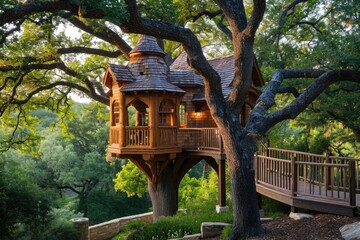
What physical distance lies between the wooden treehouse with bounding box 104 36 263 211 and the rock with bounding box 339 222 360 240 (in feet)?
19.8

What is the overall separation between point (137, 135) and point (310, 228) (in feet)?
24.0

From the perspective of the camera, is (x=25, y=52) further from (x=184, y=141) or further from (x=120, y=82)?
(x=184, y=141)

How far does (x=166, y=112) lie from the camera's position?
48.0ft

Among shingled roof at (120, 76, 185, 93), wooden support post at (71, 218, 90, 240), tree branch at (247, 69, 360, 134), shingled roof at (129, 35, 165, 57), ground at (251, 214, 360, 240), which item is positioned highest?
shingled roof at (129, 35, 165, 57)

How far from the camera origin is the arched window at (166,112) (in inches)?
579

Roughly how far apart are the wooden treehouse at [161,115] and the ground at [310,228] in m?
4.45

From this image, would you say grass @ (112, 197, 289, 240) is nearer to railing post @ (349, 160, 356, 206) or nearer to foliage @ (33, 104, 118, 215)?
railing post @ (349, 160, 356, 206)

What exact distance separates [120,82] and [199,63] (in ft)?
20.9

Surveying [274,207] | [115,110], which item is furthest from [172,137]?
[274,207]

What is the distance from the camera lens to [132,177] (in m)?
23.4

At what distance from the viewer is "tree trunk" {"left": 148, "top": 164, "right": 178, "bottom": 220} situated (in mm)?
15656

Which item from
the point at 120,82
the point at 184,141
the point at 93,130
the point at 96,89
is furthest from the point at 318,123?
the point at 93,130

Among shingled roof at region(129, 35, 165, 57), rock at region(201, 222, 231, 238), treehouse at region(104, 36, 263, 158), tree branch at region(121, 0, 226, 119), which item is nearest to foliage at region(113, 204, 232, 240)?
rock at region(201, 222, 231, 238)

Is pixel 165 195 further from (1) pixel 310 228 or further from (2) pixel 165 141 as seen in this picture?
(1) pixel 310 228
